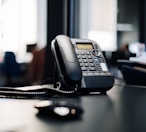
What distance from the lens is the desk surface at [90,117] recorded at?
19.7 inches

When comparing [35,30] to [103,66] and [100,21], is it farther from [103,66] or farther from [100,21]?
[100,21]

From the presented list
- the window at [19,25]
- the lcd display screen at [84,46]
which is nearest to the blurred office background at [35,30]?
the window at [19,25]

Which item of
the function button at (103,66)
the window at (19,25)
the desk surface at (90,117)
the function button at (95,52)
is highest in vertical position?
the window at (19,25)

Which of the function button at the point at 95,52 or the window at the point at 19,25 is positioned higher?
the window at the point at 19,25

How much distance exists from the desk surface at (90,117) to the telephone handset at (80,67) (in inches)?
2.4

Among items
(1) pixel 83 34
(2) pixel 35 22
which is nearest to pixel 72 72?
(2) pixel 35 22

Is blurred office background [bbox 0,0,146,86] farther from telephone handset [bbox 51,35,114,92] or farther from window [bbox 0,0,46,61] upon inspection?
telephone handset [bbox 51,35,114,92]

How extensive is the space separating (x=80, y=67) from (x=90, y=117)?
0.29 metres

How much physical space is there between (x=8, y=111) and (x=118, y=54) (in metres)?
1.93

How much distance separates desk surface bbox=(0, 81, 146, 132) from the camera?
0.50 m

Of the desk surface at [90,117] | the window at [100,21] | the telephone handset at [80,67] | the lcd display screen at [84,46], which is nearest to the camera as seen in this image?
the desk surface at [90,117]

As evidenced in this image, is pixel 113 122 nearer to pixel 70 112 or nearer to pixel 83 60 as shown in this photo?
pixel 70 112

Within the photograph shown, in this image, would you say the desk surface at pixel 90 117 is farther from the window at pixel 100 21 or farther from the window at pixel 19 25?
the window at pixel 100 21

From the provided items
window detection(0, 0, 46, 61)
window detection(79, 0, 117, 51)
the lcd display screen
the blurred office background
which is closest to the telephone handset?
the lcd display screen
